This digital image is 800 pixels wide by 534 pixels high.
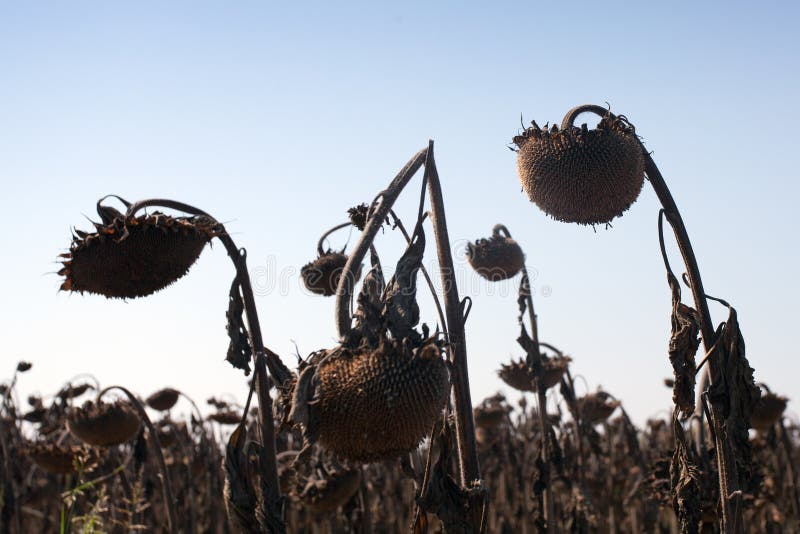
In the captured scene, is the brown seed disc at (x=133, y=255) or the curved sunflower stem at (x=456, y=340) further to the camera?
the brown seed disc at (x=133, y=255)

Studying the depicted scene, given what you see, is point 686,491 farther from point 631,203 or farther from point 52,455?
point 52,455

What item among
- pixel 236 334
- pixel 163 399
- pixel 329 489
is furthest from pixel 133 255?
pixel 163 399

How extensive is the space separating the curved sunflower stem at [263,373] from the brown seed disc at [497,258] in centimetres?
261

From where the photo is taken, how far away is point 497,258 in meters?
6.06

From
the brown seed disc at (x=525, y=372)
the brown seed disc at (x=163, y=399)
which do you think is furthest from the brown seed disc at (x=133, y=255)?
the brown seed disc at (x=163, y=399)

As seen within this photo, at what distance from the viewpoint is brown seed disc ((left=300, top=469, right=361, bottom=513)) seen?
19.7ft

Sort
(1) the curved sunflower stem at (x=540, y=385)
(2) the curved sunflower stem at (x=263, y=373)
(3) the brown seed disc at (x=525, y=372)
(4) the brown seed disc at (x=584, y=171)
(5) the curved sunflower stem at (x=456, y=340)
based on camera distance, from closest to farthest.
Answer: (5) the curved sunflower stem at (x=456, y=340) < (4) the brown seed disc at (x=584, y=171) < (2) the curved sunflower stem at (x=263, y=373) < (1) the curved sunflower stem at (x=540, y=385) < (3) the brown seed disc at (x=525, y=372)

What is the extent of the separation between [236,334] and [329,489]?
2756mm

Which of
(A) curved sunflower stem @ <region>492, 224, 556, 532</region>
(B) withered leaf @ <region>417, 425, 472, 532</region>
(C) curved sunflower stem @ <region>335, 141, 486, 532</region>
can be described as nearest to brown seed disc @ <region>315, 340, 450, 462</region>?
(C) curved sunflower stem @ <region>335, 141, 486, 532</region>

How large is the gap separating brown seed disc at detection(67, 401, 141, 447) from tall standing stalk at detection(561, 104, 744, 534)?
419 centimetres

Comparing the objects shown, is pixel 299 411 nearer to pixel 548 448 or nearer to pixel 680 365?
pixel 680 365

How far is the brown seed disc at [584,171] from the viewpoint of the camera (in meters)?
3.32

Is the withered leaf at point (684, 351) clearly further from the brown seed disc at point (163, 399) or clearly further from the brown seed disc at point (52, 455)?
the brown seed disc at point (163, 399)

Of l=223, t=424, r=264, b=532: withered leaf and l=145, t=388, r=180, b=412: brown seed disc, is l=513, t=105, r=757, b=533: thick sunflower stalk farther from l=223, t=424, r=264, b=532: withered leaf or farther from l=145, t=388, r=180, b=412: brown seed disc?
l=145, t=388, r=180, b=412: brown seed disc
